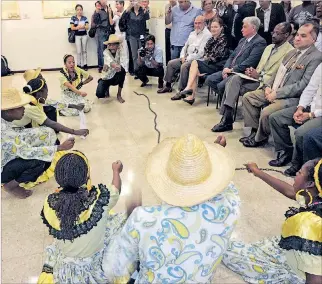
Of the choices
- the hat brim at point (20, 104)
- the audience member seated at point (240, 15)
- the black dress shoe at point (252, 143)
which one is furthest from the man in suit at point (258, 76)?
the hat brim at point (20, 104)

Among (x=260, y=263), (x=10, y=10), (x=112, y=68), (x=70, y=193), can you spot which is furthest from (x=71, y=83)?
(x=10, y=10)

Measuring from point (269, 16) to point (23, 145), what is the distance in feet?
12.7

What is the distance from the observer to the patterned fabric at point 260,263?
1831mm

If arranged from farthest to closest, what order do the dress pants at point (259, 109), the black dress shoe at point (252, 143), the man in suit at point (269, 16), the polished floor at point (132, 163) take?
the man in suit at point (269, 16)
the black dress shoe at point (252, 143)
the dress pants at point (259, 109)
the polished floor at point (132, 163)

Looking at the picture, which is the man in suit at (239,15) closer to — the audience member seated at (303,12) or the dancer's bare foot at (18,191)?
the audience member seated at (303,12)

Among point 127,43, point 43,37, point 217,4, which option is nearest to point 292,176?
point 217,4

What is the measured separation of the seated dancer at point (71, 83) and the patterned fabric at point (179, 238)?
350 cm

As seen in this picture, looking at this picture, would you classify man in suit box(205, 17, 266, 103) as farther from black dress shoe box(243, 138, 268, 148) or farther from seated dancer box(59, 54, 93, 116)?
seated dancer box(59, 54, 93, 116)

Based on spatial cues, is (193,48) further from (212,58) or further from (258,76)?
(258,76)

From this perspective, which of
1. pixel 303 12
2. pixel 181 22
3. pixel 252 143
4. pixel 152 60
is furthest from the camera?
pixel 152 60

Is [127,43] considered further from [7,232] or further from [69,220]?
[69,220]

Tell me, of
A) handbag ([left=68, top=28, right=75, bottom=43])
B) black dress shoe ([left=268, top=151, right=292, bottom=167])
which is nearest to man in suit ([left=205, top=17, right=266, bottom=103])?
black dress shoe ([left=268, top=151, right=292, bottom=167])

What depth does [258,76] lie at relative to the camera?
4.17m

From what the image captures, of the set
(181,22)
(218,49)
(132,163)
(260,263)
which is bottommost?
(132,163)
